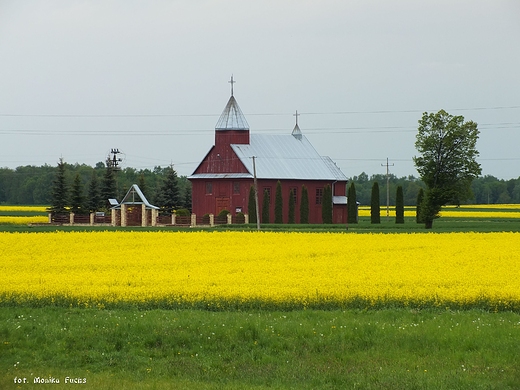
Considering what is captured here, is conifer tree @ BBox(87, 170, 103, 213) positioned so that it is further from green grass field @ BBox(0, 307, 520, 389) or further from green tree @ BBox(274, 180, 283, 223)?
green grass field @ BBox(0, 307, 520, 389)

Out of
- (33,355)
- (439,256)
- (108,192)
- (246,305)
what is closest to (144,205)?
(108,192)

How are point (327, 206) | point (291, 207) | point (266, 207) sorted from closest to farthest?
point (266, 207), point (291, 207), point (327, 206)

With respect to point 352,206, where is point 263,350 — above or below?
below

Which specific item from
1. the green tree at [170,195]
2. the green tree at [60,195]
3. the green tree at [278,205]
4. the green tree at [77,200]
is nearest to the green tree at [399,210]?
the green tree at [278,205]

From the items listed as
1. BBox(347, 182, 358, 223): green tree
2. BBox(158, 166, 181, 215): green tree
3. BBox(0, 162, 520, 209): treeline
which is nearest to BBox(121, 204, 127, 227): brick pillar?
BBox(158, 166, 181, 215): green tree

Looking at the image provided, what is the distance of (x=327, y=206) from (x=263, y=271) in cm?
4523

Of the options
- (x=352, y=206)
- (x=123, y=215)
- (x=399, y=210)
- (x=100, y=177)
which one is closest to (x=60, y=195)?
(x=123, y=215)

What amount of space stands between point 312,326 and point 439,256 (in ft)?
47.1

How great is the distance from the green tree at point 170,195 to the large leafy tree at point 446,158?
27.8 meters

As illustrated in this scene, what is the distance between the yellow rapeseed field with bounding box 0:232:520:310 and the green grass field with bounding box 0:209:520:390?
1477 mm

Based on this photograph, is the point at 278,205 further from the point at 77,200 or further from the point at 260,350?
the point at 260,350

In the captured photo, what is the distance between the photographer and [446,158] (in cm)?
5941

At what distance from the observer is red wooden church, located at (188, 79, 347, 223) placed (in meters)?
71.1

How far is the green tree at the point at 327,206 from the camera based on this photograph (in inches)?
2753
